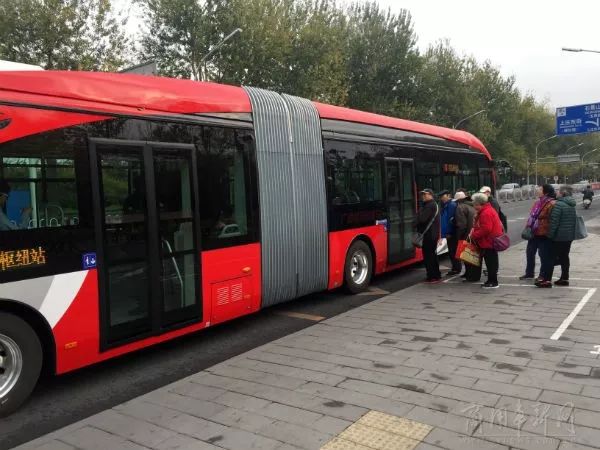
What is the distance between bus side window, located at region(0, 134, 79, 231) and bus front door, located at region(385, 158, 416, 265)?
589cm

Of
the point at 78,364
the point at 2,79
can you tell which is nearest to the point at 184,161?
the point at 2,79

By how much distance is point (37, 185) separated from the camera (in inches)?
167

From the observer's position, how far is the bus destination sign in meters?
3.97

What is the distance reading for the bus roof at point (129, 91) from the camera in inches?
171

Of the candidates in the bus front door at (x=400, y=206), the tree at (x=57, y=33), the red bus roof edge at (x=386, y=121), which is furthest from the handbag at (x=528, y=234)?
the tree at (x=57, y=33)

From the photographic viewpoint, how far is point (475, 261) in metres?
8.84

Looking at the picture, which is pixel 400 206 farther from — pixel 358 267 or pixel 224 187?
pixel 224 187

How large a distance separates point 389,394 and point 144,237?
8.83ft

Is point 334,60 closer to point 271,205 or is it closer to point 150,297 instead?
point 271,205

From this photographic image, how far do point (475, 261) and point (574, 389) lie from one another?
472 cm

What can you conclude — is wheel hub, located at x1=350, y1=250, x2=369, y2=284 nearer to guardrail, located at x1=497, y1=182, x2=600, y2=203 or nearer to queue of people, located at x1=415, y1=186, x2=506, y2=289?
queue of people, located at x1=415, y1=186, x2=506, y2=289

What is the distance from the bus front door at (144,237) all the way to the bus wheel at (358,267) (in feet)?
10.8

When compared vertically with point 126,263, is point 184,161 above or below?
above

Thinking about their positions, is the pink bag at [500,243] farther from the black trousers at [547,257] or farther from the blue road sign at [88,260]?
the blue road sign at [88,260]
